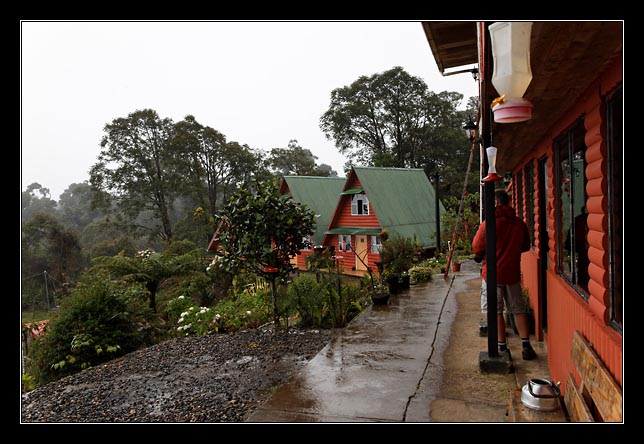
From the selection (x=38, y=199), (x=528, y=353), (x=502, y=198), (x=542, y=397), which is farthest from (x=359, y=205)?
(x=38, y=199)

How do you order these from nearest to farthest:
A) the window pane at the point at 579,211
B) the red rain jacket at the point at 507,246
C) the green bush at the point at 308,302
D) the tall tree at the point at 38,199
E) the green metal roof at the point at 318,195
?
the window pane at the point at 579,211 < the red rain jacket at the point at 507,246 < the green bush at the point at 308,302 < the green metal roof at the point at 318,195 < the tall tree at the point at 38,199

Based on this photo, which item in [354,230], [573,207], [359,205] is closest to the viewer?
[573,207]

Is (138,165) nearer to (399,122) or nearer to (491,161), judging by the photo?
(399,122)

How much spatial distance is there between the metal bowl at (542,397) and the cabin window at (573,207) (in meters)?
0.66

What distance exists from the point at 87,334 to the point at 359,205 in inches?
643

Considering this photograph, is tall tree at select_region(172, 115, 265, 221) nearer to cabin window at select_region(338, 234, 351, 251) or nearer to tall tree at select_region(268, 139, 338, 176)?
tall tree at select_region(268, 139, 338, 176)

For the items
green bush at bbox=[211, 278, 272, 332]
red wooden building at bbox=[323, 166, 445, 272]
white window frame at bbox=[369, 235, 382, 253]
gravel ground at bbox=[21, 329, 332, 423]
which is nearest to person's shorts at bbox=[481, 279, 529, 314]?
gravel ground at bbox=[21, 329, 332, 423]

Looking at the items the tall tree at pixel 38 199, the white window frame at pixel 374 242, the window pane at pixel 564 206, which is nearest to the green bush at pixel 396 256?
the window pane at pixel 564 206

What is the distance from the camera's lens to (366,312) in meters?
8.47

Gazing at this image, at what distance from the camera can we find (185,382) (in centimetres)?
586

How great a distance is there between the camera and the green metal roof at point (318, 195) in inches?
981

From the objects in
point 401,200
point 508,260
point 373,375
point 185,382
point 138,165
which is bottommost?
point 185,382

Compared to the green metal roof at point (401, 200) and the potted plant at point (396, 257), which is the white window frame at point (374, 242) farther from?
the potted plant at point (396, 257)
